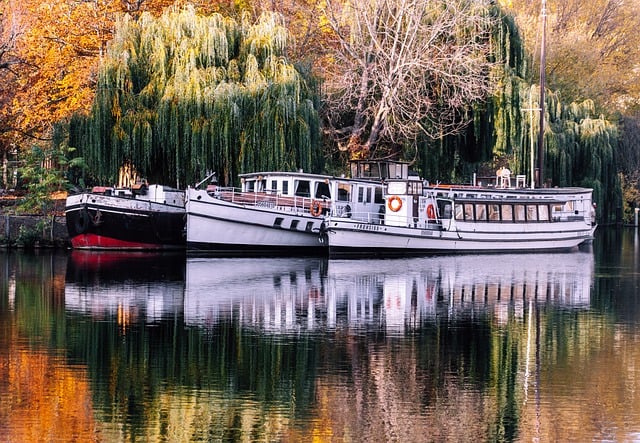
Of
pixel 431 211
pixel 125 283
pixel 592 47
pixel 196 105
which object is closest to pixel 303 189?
pixel 196 105

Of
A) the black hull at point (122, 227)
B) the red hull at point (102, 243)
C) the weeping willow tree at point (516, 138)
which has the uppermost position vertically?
the weeping willow tree at point (516, 138)

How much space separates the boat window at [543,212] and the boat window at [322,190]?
9.23 m

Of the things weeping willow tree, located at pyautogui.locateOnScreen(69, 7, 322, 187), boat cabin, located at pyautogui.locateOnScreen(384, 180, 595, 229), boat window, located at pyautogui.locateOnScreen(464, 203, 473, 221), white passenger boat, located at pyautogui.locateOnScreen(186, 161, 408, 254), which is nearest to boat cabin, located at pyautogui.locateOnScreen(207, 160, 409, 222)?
white passenger boat, located at pyautogui.locateOnScreen(186, 161, 408, 254)

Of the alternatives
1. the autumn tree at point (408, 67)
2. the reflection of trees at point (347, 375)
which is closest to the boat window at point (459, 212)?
the autumn tree at point (408, 67)

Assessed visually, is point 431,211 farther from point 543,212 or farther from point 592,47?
point 592,47

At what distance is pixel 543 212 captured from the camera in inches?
1922

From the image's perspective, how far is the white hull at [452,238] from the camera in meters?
42.9

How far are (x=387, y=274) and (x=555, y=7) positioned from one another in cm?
5247

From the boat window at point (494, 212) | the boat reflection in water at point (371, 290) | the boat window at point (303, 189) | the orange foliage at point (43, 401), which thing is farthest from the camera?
the boat window at point (494, 212)

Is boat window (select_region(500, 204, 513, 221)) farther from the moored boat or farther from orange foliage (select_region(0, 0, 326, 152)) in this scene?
the moored boat

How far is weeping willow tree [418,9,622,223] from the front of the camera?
50156 mm

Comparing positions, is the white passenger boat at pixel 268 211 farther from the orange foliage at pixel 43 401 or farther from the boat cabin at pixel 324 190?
the orange foliage at pixel 43 401

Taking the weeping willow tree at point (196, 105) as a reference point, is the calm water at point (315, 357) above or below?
below

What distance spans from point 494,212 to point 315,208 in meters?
7.32
